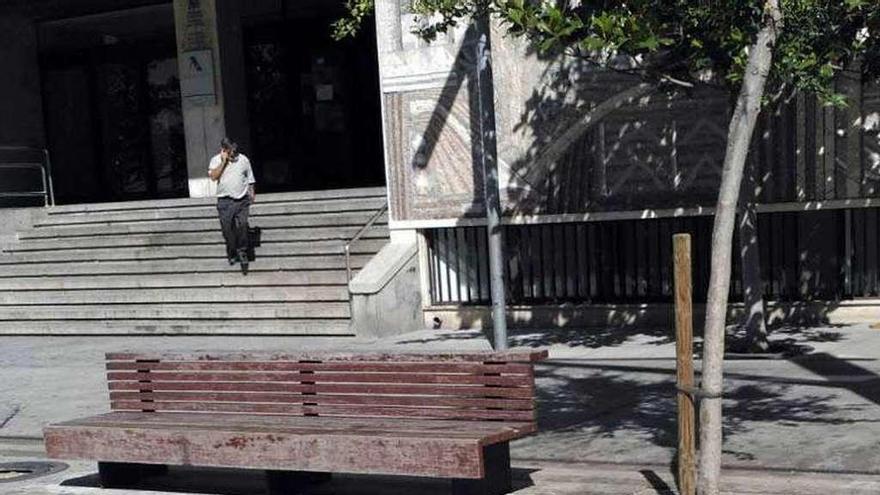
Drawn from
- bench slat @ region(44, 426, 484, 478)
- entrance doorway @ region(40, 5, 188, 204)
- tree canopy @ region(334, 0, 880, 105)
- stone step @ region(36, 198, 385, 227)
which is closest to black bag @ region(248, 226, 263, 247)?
stone step @ region(36, 198, 385, 227)

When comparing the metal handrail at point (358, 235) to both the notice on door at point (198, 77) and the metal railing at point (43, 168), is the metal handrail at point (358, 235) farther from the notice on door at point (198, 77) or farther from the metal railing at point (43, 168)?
the metal railing at point (43, 168)

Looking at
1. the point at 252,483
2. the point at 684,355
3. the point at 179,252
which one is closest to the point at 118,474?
the point at 252,483

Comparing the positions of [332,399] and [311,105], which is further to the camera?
[311,105]

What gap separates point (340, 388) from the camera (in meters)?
7.86

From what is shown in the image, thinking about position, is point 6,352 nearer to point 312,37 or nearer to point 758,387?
point 312,37

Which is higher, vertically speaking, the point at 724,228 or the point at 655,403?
the point at 724,228

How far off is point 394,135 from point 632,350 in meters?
4.99

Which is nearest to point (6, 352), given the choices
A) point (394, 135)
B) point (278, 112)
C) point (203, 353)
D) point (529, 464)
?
point (394, 135)

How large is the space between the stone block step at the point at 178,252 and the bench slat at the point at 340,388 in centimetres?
846

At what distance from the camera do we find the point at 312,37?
22.8m

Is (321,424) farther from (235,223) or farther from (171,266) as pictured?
(171,266)

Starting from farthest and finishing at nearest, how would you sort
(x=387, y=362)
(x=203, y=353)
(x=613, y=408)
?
(x=613, y=408)
(x=203, y=353)
(x=387, y=362)

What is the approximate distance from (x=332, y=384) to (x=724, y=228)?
111 inches

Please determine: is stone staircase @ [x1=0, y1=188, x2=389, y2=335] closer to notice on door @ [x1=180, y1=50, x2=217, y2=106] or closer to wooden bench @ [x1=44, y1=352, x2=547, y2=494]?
notice on door @ [x1=180, y1=50, x2=217, y2=106]
